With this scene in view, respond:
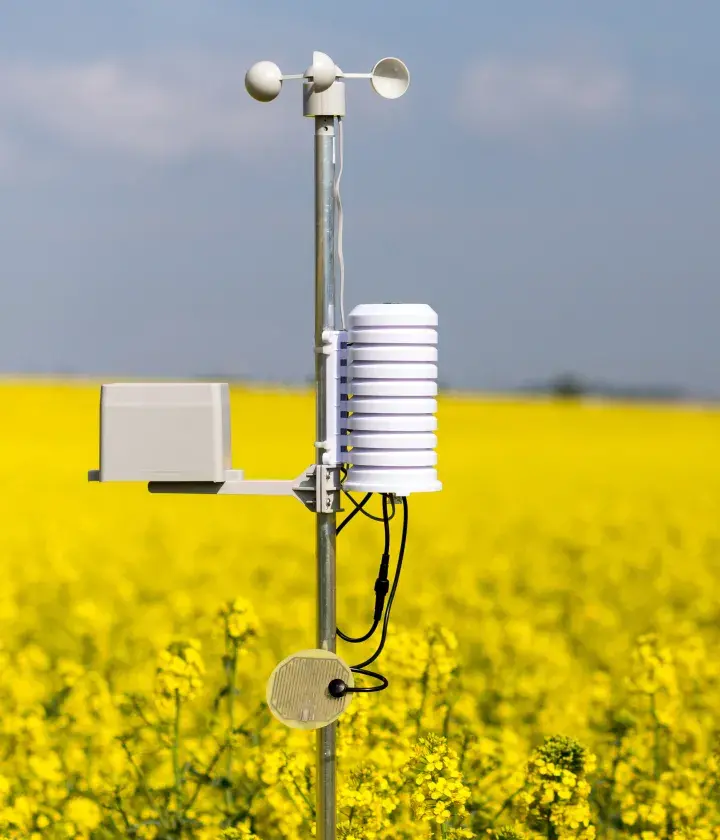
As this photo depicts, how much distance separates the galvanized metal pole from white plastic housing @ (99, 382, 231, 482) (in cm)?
35

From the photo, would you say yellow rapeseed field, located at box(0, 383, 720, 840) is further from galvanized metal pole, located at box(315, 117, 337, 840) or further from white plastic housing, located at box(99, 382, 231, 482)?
white plastic housing, located at box(99, 382, 231, 482)

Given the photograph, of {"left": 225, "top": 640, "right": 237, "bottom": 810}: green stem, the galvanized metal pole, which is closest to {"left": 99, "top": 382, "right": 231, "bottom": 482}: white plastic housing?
the galvanized metal pole

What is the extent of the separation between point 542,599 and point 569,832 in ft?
21.0

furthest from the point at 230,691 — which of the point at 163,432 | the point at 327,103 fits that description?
the point at 327,103

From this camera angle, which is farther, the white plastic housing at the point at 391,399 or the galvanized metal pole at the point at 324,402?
the galvanized metal pole at the point at 324,402

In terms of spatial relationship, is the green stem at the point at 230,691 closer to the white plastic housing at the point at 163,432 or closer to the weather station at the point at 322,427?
the weather station at the point at 322,427

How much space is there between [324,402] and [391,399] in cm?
26

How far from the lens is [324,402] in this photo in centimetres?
453

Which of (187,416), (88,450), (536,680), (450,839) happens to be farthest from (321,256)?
(88,450)

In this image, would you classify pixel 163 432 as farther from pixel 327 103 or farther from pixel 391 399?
pixel 327 103

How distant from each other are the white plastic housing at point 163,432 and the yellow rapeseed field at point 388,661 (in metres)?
1.02

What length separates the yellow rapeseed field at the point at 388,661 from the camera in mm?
5211

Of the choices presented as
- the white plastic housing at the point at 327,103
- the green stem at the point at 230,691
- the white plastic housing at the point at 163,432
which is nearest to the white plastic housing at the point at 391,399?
the white plastic housing at the point at 163,432

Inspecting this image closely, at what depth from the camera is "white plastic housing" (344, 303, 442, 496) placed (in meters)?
4.37
